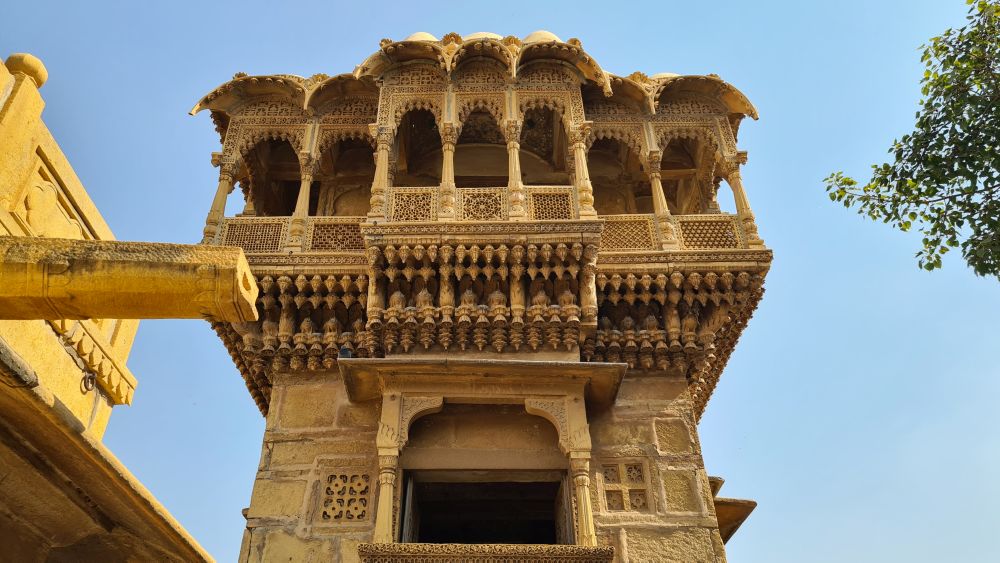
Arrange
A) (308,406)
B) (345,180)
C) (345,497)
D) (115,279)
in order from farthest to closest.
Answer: (345,180), (308,406), (345,497), (115,279)

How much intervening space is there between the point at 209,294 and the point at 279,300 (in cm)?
561

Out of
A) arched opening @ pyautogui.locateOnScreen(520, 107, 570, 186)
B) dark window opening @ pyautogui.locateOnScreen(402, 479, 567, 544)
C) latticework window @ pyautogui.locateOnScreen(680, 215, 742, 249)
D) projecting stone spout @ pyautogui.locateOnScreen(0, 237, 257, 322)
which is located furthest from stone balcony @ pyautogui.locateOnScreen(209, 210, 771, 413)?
projecting stone spout @ pyautogui.locateOnScreen(0, 237, 257, 322)

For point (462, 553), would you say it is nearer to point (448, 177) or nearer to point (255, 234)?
point (448, 177)

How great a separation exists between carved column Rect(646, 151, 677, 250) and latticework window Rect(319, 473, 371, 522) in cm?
383

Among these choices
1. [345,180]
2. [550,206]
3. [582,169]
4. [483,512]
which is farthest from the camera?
[345,180]

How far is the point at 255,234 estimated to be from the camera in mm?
8414

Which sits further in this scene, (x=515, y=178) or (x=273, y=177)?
(x=273, y=177)

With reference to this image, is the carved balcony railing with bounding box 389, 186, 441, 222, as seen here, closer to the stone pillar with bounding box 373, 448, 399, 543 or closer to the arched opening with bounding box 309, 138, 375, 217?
the arched opening with bounding box 309, 138, 375, 217

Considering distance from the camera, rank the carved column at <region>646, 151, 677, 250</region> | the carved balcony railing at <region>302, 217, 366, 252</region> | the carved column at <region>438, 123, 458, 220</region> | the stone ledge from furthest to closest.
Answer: the carved balcony railing at <region>302, 217, 366, 252</region>
the carved column at <region>646, 151, 677, 250</region>
the carved column at <region>438, 123, 458, 220</region>
the stone ledge

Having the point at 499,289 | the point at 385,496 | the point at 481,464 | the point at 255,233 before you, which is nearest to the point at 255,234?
the point at 255,233

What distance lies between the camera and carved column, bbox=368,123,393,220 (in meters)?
8.09

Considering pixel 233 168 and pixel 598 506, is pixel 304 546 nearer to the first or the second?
pixel 598 506

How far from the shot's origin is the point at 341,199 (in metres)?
9.99

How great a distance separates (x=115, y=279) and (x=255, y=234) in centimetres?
606
